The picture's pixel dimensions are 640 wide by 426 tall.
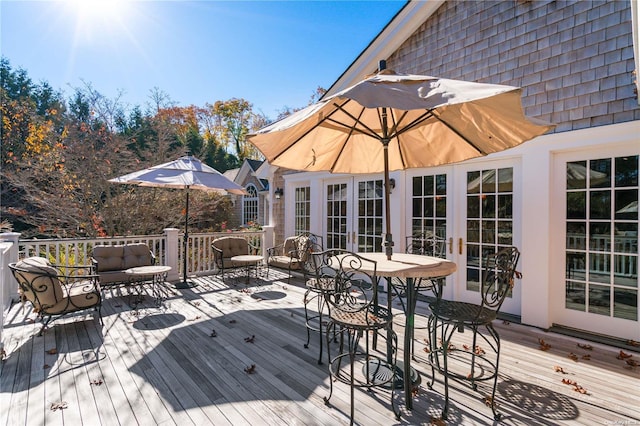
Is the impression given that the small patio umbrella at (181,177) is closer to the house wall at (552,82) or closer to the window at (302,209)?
the window at (302,209)

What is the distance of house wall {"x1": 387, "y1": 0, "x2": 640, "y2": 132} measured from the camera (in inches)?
143

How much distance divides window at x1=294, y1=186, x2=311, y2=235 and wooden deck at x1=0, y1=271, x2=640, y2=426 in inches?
149

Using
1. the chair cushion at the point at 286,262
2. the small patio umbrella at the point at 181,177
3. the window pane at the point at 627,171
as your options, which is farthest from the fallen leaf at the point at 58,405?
the window pane at the point at 627,171

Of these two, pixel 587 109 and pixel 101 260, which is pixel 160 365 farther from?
pixel 587 109

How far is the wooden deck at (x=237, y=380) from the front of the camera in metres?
2.26

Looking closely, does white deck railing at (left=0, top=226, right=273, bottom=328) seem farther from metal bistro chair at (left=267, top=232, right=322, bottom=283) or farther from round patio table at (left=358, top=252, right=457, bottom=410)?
round patio table at (left=358, top=252, right=457, bottom=410)

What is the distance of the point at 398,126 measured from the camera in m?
3.46

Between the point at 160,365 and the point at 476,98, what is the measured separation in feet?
11.4

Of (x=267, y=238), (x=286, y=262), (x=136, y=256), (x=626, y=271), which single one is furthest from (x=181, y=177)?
(x=626, y=271)

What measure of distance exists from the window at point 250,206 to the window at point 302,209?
7338 mm

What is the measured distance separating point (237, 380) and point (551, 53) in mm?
5415

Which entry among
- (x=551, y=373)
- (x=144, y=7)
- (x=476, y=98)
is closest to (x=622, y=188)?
(x=551, y=373)

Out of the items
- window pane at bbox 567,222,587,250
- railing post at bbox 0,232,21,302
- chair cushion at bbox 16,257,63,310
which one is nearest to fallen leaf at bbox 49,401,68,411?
chair cushion at bbox 16,257,63,310

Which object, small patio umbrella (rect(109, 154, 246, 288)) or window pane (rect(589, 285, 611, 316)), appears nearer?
window pane (rect(589, 285, 611, 316))
